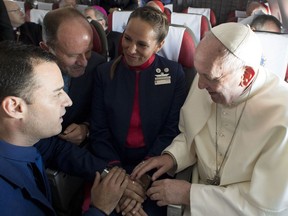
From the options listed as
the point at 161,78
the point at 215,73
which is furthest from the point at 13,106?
the point at 161,78

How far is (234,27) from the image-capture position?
1213 mm

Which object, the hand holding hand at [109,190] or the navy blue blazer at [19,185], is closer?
the navy blue blazer at [19,185]

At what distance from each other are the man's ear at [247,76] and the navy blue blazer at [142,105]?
554mm

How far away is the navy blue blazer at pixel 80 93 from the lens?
1792 millimetres

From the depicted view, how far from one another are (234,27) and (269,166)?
0.62 metres

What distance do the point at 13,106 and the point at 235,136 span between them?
1.00 metres

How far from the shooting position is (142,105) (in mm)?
1710

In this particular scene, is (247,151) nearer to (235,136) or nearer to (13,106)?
(235,136)

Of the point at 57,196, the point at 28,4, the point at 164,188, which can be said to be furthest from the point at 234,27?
the point at 28,4

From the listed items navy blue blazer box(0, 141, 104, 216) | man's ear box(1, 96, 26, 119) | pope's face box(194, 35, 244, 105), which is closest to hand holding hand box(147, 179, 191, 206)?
navy blue blazer box(0, 141, 104, 216)

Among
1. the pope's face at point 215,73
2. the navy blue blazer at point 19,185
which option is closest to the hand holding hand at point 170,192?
the navy blue blazer at point 19,185

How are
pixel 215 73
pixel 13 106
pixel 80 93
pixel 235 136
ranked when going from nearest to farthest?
pixel 13 106 → pixel 215 73 → pixel 235 136 → pixel 80 93

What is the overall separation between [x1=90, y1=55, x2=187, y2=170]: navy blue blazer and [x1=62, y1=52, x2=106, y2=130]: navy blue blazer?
0.09m

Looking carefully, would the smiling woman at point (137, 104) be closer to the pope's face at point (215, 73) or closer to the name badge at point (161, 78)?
the name badge at point (161, 78)
